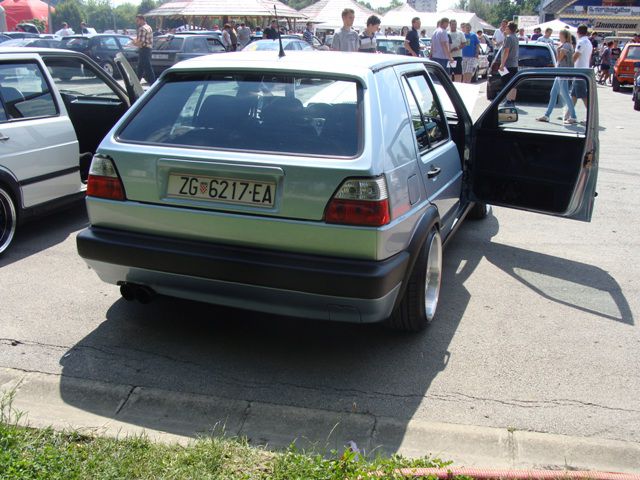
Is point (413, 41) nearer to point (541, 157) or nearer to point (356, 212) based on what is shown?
point (541, 157)

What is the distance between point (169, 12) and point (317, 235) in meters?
30.9

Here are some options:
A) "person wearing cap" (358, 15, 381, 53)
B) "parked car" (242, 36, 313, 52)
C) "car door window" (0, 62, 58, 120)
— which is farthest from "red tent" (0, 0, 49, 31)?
"car door window" (0, 62, 58, 120)

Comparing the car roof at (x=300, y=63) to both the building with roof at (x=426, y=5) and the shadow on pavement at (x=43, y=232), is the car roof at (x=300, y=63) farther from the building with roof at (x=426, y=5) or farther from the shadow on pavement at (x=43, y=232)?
the building with roof at (x=426, y=5)

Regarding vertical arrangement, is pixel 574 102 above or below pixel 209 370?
above

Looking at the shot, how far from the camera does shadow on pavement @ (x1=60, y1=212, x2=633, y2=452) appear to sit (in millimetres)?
3506

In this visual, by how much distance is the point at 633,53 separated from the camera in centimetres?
2378

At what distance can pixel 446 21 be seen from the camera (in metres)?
15.5

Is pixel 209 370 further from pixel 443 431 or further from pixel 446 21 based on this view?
pixel 446 21

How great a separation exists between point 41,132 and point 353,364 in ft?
11.8

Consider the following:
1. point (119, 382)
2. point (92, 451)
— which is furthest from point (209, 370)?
point (92, 451)

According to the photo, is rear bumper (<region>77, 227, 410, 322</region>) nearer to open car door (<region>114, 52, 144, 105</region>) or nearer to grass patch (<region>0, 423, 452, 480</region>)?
grass patch (<region>0, 423, 452, 480</region>)

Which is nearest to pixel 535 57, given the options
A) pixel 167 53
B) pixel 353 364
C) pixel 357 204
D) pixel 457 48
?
pixel 457 48

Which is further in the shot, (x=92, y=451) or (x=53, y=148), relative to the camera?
(x=53, y=148)

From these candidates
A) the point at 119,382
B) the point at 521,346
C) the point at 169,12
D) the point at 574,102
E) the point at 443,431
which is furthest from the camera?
the point at 169,12
